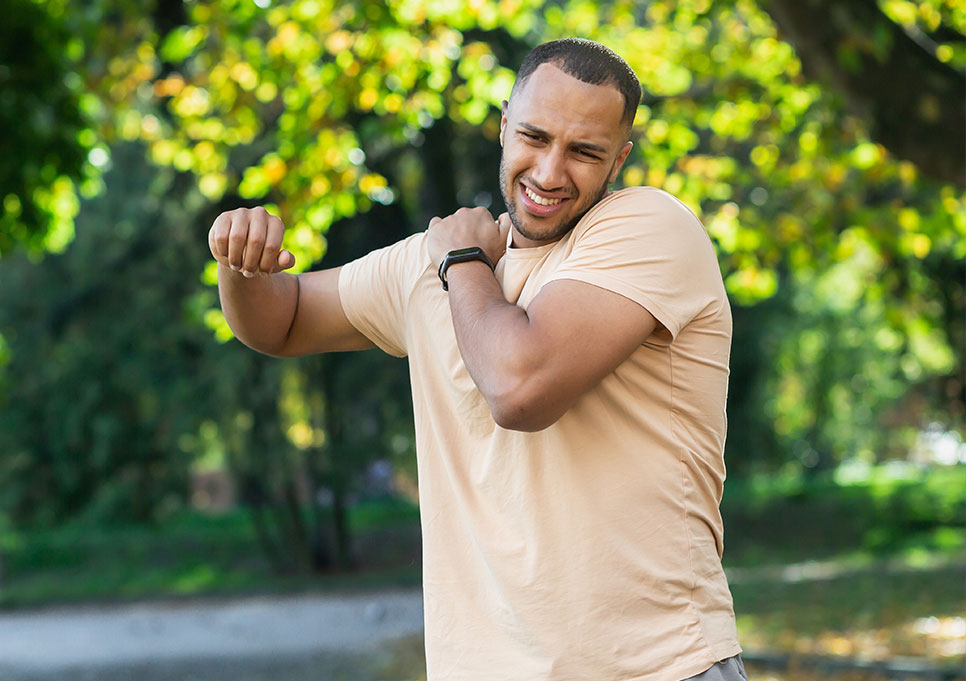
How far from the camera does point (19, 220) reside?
24.0 feet

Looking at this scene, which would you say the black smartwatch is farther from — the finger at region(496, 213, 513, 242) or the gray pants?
the gray pants

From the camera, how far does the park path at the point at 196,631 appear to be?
11797mm

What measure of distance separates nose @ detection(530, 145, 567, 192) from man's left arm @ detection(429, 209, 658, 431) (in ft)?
0.75

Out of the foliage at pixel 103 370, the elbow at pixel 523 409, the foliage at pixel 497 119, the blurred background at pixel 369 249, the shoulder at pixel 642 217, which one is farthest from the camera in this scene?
the foliage at pixel 103 370

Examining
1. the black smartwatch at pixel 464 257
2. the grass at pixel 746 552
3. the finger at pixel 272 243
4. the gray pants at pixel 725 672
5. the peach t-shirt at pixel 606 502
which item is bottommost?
the grass at pixel 746 552

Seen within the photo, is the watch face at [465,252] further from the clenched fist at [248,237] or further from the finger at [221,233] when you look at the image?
the finger at [221,233]

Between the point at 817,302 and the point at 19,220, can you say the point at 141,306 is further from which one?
the point at 817,302

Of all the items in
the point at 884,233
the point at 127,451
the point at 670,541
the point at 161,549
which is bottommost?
the point at 161,549

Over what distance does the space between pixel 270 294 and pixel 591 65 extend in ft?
2.81

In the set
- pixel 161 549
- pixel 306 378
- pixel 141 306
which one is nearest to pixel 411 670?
pixel 306 378

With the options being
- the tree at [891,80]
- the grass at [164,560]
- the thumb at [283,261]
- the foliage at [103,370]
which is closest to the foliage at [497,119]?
the tree at [891,80]

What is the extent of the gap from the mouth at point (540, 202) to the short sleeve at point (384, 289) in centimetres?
28

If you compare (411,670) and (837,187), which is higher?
(837,187)

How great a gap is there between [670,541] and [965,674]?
20.6ft
